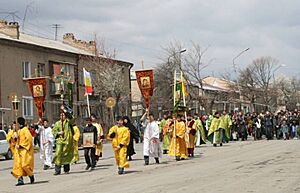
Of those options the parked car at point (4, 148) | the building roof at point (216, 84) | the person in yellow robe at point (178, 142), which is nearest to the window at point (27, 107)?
the parked car at point (4, 148)

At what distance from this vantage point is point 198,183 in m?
15.0

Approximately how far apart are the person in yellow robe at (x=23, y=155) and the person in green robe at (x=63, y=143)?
294cm

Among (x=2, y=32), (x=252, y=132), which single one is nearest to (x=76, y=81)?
(x=2, y=32)

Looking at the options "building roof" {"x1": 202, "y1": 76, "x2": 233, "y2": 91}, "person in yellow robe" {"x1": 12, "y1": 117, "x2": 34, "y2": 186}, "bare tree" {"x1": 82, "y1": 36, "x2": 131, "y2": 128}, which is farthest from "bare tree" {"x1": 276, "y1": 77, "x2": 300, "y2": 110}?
"person in yellow robe" {"x1": 12, "y1": 117, "x2": 34, "y2": 186}

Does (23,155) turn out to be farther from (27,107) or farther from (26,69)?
(26,69)

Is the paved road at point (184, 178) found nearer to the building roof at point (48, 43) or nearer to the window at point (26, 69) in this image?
the window at point (26, 69)

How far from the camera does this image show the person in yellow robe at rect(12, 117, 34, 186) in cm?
1655

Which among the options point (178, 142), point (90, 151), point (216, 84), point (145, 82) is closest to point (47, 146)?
point (90, 151)

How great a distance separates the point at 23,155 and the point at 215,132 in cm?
1870

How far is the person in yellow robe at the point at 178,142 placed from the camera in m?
23.6

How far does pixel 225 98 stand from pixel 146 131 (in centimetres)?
6437

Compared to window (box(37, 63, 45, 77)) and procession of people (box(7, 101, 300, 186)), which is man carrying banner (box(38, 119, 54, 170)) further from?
window (box(37, 63, 45, 77))

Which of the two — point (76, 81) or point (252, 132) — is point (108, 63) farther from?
point (252, 132)

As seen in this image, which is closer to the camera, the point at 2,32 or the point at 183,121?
the point at 183,121
